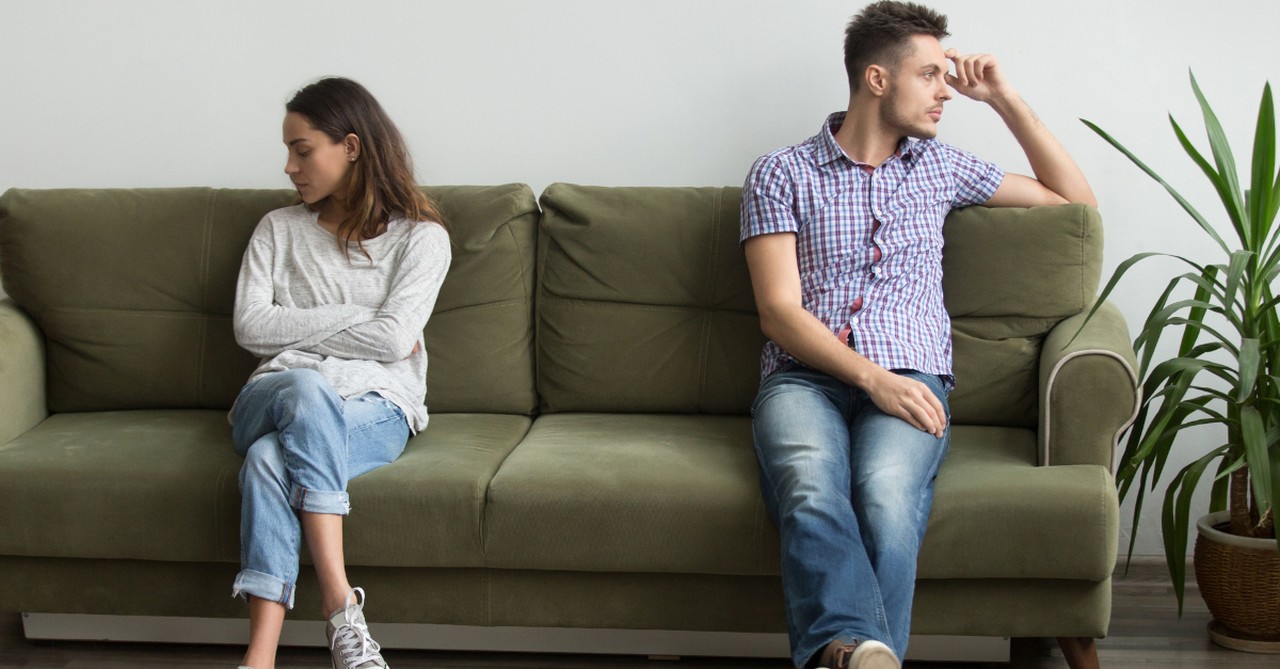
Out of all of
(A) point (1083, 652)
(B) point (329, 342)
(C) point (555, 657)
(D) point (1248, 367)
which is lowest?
(C) point (555, 657)

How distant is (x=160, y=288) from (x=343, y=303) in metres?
0.52

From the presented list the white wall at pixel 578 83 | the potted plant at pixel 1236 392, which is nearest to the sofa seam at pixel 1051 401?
the potted plant at pixel 1236 392

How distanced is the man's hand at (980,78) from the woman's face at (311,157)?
4.06 feet

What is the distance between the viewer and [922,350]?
7.18ft

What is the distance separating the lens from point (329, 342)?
2.24 meters

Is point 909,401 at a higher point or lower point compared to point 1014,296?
lower

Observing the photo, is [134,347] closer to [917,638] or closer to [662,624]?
[662,624]

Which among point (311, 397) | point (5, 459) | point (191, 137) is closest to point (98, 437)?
point (5, 459)

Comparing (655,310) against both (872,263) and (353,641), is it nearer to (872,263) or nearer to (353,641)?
(872,263)

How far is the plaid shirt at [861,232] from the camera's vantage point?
221 cm

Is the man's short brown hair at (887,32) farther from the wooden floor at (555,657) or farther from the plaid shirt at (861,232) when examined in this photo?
the wooden floor at (555,657)

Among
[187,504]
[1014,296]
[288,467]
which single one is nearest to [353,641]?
[288,467]

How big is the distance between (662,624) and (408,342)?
72 cm

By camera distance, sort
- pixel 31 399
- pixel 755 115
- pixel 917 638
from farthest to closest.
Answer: pixel 755 115 < pixel 31 399 < pixel 917 638
